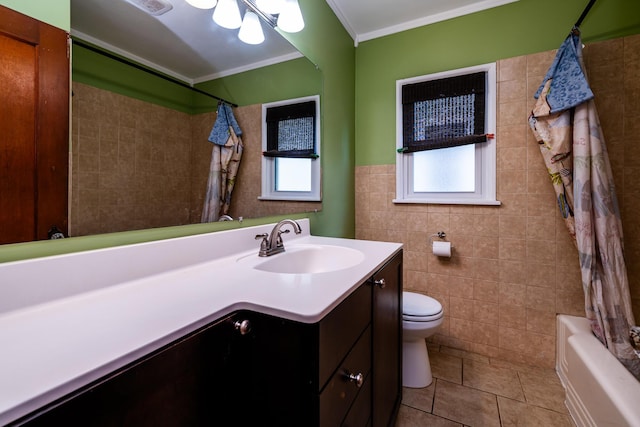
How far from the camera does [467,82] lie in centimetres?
191

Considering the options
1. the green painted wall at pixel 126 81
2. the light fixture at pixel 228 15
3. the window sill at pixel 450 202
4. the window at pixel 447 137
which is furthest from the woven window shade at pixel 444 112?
the green painted wall at pixel 126 81

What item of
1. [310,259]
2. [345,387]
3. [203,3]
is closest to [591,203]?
[310,259]

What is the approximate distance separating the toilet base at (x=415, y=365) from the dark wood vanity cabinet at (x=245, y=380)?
2.72ft

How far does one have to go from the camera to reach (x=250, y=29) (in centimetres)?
131

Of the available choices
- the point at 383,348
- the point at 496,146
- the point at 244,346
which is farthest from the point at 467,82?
the point at 244,346

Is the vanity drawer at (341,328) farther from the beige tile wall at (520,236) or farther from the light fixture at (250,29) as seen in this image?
the beige tile wall at (520,236)

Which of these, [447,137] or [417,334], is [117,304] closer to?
[417,334]

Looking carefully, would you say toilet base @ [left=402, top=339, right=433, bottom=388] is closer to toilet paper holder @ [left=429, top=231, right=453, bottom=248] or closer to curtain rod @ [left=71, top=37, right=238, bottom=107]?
toilet paper holder @ [left=429, top=231, right=453, bottom=248]

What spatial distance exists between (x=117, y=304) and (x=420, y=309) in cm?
145

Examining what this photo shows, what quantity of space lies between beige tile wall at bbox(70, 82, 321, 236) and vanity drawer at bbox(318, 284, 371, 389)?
2.14 feet

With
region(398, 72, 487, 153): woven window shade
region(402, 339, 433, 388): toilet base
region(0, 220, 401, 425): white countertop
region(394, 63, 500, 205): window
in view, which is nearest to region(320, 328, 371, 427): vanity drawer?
region(0, 220, 401, 425): white countertop

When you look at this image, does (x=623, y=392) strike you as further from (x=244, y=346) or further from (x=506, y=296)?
(x=244, y=346)

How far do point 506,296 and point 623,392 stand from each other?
831 millimetres

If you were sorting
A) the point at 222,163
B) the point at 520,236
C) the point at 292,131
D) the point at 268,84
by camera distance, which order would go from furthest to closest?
the point at 520,236 < the point at 292,131 < the point at 268,84 < the point at 222,163
